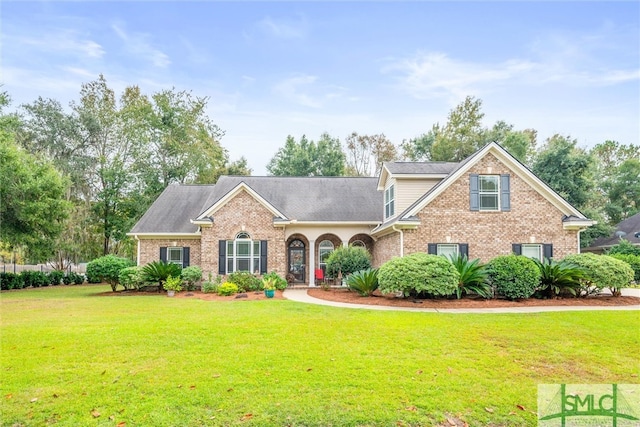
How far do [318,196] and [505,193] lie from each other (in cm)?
986

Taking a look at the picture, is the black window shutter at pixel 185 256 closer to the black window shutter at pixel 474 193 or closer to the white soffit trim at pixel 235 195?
the white soffit trim at pixel 235 195

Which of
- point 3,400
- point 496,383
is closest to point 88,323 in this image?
point 3,400

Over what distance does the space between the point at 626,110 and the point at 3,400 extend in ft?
75.6

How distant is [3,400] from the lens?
15.3 feet

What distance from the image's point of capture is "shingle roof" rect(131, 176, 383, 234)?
2019 centimetres

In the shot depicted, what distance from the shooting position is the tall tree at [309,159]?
125 feet

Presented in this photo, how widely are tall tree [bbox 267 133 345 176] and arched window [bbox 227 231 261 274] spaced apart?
803 inches

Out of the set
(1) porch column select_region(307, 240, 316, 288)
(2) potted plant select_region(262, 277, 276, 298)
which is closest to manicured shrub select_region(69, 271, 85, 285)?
(1) porch column select_region(307, 240, 316, 288)

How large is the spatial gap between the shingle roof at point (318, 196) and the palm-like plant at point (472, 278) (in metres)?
7.29

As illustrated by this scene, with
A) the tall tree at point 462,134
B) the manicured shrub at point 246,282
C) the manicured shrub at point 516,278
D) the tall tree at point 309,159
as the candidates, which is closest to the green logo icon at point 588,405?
the manicured shrub at point 516,278

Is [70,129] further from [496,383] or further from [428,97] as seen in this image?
[496,383]

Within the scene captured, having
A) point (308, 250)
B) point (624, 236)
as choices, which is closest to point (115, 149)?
point (308, 250)

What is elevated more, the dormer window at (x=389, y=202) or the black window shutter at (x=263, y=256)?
the dormer window at (x=389, y=202)

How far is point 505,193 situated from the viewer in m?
16.0
